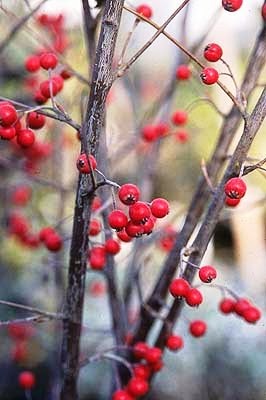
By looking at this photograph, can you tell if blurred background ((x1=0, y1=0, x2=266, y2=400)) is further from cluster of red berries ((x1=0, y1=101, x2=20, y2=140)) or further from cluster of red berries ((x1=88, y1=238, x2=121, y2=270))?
cluster of red berries ((x1=0, y1=101, x2=20, y2=140))

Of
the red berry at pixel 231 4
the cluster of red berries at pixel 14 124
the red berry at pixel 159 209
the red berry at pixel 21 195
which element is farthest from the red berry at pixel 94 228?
the red berry at pixel 21 195

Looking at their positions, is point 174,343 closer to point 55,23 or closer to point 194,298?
point 194,298

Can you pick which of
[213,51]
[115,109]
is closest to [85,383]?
[213,51]

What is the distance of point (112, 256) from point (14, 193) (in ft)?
3.06

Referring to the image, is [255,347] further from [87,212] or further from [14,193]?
[87,212]

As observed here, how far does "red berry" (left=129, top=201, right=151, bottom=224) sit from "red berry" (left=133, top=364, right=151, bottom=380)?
0.54 meters

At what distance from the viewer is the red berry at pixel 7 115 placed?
0.92 meters

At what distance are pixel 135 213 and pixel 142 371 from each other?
1.83ft

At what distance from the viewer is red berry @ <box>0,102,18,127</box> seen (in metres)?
0.92

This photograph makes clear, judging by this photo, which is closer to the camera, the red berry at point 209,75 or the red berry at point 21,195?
the red berry at point 209,75

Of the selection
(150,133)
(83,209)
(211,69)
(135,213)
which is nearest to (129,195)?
(135,213)

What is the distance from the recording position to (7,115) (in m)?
0.92

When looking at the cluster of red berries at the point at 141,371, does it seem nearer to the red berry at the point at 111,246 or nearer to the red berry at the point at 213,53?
the red berry at the point at 111,246

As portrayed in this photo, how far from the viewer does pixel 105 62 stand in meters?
0.89
